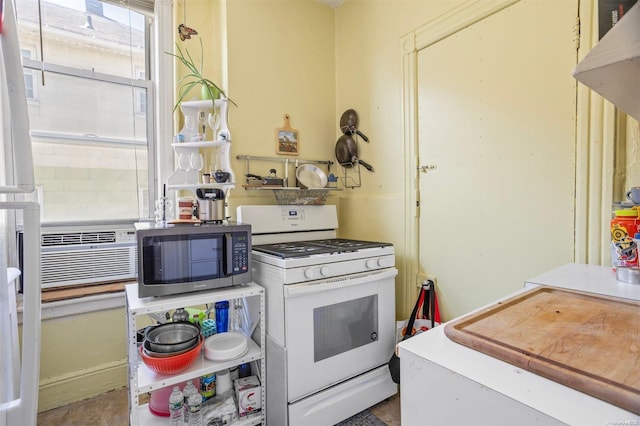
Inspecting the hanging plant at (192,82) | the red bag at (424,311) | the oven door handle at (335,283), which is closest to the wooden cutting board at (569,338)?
the oven door handle at (335,283)

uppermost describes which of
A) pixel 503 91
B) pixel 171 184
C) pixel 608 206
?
pixel 503 91

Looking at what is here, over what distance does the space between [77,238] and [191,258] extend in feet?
3.49

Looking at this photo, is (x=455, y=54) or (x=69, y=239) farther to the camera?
(x=69, y=239)

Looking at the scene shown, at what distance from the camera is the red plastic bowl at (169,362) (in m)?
1.31

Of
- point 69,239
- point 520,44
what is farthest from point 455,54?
point 69,239

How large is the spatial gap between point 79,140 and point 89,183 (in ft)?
0.92

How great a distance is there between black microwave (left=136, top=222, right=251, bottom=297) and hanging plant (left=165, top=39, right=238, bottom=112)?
0.98 m

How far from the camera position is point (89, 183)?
2.05 metres

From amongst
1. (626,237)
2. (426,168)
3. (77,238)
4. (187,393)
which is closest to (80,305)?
(77,238)

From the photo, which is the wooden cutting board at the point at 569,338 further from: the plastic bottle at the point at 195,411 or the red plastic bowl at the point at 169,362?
the plastic bottle at the point at 195,411

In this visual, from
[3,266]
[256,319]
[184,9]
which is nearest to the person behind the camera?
[3,266]

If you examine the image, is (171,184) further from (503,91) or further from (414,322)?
(503,91)

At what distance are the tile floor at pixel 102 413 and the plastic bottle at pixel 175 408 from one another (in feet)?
→ 1.74

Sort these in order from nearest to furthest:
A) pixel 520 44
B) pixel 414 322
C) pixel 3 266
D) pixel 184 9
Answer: pixel 3 266 < pixel 520 44 < pixel 414 322 < pixel 184 9
